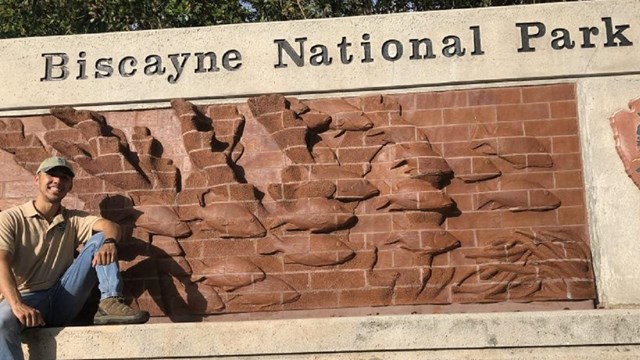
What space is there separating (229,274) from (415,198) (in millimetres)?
1409

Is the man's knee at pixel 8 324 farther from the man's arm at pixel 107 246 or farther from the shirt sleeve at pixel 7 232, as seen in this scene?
the man's arm at pixel 107 246

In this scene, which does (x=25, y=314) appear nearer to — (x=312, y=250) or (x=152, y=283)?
(x=152, y=283)

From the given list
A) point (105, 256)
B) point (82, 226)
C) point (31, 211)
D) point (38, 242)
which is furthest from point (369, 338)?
point (31, 211)

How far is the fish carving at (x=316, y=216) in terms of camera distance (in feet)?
17.5

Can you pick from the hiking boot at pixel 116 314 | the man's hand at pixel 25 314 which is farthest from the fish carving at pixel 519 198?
the man's hand at pixel 25 314

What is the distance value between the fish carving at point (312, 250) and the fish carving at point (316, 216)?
0.26ft

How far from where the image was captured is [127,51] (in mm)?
5758

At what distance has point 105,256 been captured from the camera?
4.58 meters

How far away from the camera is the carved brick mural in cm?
525

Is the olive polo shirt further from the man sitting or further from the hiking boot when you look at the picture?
the hiking boot

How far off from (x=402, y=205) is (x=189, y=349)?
5.84ft

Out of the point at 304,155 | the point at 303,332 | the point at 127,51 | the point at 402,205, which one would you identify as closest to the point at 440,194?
the point at 402,205

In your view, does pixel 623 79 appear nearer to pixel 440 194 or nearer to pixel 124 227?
pixel 440 194

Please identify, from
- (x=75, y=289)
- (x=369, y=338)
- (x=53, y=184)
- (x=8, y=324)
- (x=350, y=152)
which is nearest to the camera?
(x=8, y=324)
